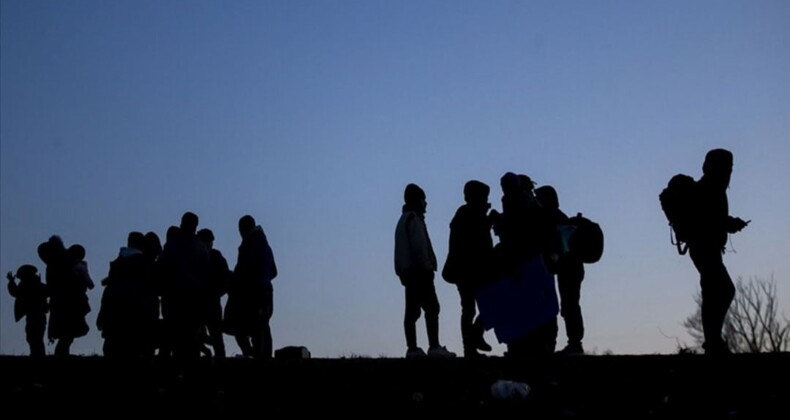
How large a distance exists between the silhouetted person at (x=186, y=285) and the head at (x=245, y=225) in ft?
4.09

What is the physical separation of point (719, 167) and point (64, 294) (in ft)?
27.4

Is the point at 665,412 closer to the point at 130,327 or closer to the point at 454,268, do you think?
the point at 454,268

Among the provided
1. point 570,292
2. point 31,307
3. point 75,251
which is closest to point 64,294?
point 75,251

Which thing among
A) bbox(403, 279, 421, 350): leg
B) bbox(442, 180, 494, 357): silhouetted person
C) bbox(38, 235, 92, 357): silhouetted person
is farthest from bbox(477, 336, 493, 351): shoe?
bbox(38, 235, 92, 357): silhouetted person

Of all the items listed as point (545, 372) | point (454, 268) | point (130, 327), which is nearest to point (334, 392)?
point (545, 372)

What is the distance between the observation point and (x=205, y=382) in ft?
30.6

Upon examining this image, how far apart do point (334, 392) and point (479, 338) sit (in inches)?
147

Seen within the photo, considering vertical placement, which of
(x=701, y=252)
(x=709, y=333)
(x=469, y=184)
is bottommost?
(x=709, y=333)

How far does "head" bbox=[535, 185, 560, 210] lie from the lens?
42.2 ft

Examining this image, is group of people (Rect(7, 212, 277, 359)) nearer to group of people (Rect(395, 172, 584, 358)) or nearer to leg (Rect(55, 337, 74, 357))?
leg (Rect(55, 337, 74, 357))

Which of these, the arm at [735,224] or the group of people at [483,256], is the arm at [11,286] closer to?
the group of people at [483,256]

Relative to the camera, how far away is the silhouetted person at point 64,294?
48.8 ft

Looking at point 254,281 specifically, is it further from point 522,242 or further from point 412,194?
point 522,242

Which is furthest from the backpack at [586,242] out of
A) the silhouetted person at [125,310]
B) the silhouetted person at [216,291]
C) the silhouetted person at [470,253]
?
the silhouetted person at [125,310]
